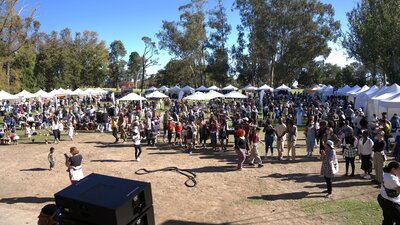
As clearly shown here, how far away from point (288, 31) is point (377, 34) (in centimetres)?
1575

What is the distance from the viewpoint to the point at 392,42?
3044cm

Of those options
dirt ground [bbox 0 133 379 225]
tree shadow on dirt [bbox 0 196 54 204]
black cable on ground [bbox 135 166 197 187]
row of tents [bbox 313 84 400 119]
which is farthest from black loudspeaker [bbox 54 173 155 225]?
row of tents [bbox 313 84 400 119]

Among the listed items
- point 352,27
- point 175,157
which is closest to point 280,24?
point 352,27

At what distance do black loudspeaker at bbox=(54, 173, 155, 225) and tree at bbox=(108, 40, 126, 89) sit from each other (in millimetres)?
85908

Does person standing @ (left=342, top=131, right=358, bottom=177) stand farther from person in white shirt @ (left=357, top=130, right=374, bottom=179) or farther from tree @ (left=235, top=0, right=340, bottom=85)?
tree @ (left=235, top=0, right=340, bottom=85)

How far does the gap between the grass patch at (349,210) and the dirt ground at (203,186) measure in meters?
0.16

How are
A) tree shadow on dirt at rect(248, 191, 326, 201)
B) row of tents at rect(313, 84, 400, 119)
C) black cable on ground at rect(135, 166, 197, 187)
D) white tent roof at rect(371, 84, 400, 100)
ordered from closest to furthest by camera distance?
1. tree shadow on dirt at rect(248, 191, 326, 201)
2. black cable on ground at rect(135, 166, 197, 187)
3. row of tents at rect(313, 84, 400, 119)
4. white tent roof at rect(371, 84, 400, 100)

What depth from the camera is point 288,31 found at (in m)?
46.5

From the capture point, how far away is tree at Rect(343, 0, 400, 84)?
30.3 metres

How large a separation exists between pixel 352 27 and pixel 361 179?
31.2m

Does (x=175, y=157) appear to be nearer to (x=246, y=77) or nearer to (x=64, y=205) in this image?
(x=64, y=205)

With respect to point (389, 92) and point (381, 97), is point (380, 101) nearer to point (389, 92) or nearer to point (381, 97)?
point (381, 97)

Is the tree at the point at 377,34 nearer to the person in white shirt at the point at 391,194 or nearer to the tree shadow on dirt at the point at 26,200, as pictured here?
the person in white shirt at the point at 391,194

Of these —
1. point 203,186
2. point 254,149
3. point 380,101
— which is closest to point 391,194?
point 203,186
